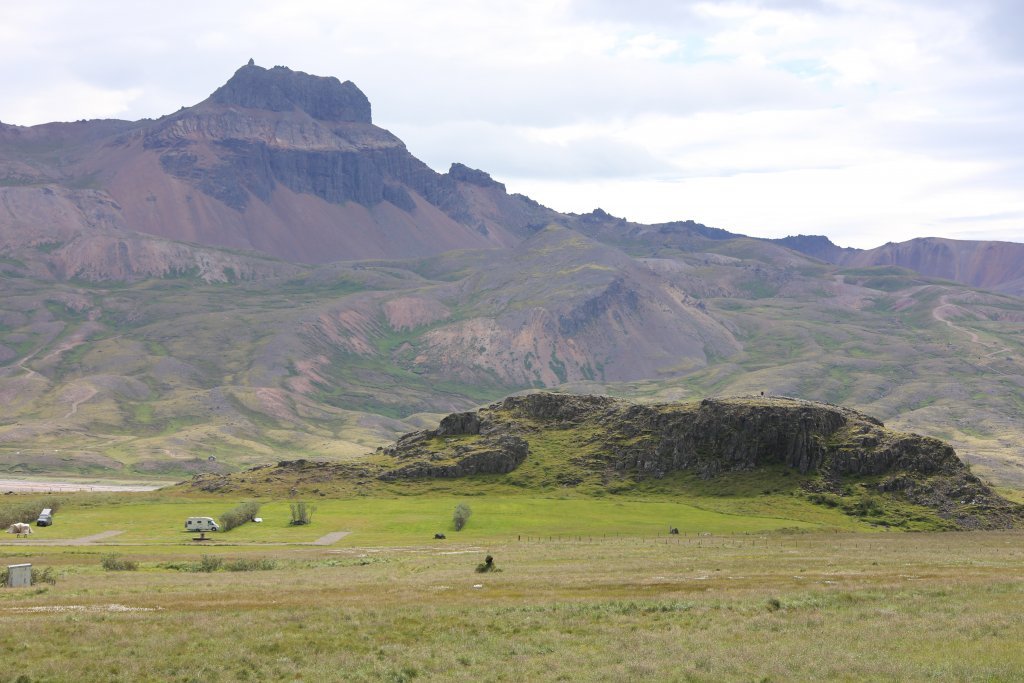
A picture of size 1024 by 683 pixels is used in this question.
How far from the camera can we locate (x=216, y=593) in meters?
52.6

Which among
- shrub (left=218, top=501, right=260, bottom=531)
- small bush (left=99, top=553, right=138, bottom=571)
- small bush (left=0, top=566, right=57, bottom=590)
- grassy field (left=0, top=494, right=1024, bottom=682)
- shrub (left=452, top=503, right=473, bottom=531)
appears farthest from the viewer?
shrub (left=218, top=501, right=260, bottom=531)

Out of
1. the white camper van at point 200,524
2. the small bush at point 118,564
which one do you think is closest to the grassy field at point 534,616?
the small bush at point 118,564

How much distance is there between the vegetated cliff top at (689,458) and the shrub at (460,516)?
1336 inches

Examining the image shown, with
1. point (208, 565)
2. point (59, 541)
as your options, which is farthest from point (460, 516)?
A: point (208, 565)

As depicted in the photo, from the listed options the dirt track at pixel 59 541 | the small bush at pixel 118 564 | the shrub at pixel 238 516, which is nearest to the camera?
the small bush at pixel 118 564

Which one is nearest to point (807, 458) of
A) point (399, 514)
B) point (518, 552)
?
point (399, 514)

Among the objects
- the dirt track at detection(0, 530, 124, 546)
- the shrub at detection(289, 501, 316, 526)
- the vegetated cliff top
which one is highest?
the vegetated cliff top

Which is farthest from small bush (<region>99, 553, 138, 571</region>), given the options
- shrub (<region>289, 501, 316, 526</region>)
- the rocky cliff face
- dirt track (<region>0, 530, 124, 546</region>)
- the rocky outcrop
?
the rocky cliff face

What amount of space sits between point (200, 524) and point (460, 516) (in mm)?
30329

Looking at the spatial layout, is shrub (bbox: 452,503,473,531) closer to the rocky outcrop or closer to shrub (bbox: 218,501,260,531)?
shrub (bbox: 218,501,260,531)

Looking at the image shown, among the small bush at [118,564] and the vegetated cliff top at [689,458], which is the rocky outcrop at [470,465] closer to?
the vegetated cliff top at [689,458]

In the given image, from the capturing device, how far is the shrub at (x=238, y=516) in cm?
11825

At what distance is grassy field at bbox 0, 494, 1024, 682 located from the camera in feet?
117

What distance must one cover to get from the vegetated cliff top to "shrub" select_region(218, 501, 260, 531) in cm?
3088
